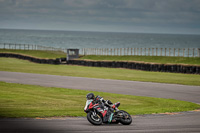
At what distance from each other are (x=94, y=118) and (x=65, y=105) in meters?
4.99

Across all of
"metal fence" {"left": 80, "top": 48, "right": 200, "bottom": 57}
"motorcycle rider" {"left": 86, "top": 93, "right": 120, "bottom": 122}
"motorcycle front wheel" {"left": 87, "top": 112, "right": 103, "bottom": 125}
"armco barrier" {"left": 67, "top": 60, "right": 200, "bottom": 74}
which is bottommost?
"motorcycle front wheel" {"left": 87, "top": 112, "right": 103, "bottom": 125}

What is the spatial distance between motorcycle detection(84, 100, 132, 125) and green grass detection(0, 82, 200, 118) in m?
2.21

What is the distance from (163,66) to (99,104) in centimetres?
2905

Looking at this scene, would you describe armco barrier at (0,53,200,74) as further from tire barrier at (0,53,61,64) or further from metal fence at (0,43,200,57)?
metal fence at (0,43,200,57)

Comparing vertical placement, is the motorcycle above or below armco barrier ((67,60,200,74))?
below

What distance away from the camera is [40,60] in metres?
55.1

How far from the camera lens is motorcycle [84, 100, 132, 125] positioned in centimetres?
1176

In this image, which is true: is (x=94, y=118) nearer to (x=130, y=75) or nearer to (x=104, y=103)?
(x=104, y=103)

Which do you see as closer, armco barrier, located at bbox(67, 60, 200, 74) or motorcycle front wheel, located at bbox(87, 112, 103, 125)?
motorcycle front wheel, located at bbox(87, 112, 103, 125)

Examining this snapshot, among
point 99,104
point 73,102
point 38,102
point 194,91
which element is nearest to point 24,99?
point 38,102

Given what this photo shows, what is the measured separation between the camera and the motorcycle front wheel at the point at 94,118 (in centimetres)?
1165

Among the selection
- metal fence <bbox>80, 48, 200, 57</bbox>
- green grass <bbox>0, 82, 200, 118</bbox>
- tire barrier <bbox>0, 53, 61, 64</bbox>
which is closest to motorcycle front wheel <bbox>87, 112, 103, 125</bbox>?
green grass <bbox>0, 82, 200, 118</bbox>

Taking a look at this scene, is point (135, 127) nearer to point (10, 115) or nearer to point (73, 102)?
point (10, 115)

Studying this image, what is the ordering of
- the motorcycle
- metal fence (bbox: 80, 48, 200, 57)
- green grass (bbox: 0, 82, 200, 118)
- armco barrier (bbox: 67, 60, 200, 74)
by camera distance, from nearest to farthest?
the motorcycle, green grass (bbox: 0, 82, 200, 118), armco barrier (bbox: 67, 60, 200, 74), metal fence (bbox: 80, 48, 200, 57)
